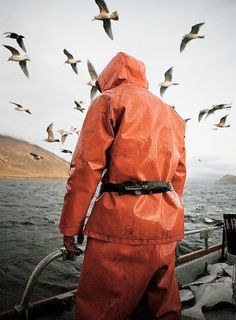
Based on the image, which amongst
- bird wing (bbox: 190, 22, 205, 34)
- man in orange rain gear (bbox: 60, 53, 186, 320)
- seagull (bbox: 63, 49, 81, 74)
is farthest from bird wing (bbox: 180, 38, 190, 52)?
man in orange rain gear (bbox: 60, 53, 186, 320)

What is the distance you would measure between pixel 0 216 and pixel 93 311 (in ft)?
63.5

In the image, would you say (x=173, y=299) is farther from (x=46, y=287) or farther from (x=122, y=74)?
(x=46, y=287)

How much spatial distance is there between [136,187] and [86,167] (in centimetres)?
39

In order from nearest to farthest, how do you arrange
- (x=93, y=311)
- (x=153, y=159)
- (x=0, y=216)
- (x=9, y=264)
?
1. (x=93, y=311)
2. (x=153, y=159)
3. (x=9, y=264)
4. (x=0, y=216)

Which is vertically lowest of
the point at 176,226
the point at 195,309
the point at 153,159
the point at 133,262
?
the point at 195,309

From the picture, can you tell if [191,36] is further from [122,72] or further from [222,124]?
[122,72]

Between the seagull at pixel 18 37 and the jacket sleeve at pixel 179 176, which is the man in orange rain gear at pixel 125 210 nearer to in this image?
the jacket sleeve at pixel 179 176

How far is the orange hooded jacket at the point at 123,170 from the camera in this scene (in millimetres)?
1981

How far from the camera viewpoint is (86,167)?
2.03 meters

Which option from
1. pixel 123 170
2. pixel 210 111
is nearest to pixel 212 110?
pixel 210 111

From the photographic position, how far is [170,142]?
2.23 m

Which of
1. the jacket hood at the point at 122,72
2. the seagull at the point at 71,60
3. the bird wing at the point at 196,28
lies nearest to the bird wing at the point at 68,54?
the seagull at the point at 71,60

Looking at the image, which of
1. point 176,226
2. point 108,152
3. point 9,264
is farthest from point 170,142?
point 9,264

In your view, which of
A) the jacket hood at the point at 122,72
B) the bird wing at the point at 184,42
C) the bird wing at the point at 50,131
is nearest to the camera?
the jacket hood at the point at 122,72
